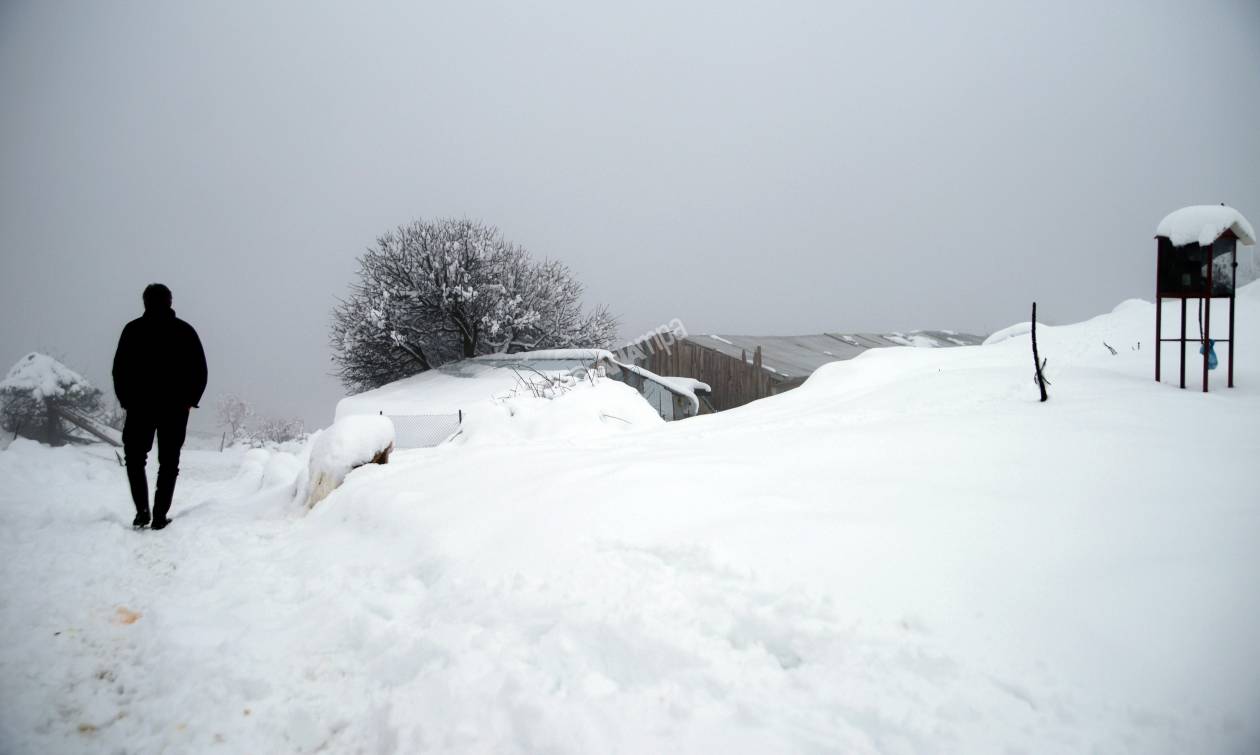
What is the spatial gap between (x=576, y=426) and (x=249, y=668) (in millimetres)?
5198

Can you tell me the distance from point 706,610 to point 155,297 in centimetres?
487

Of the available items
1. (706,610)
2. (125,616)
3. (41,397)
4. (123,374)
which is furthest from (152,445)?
(41,397)

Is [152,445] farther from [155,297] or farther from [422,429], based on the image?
[422,429]

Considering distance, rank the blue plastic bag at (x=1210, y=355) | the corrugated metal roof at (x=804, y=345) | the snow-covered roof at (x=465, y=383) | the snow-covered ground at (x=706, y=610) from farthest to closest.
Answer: the corrugated metal roof at (x=804, y=345)
the snow-covered roof at (x=465, y=383)
the blue plastic bag at (x=1210, y=355)
the snow-covered ground at (x=706, y=610)

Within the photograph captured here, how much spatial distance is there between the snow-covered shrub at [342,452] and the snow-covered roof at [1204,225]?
27.1ft

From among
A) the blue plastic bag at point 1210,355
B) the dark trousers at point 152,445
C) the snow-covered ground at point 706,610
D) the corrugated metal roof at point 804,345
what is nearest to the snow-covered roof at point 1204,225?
the blue plastic bag at point 1210,355

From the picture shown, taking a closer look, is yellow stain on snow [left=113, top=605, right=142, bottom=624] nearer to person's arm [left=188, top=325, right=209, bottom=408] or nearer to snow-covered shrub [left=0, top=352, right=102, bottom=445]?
person's arm [left=188, top=325, right=209, bottom=408]

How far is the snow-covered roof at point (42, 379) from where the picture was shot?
33.1 feet

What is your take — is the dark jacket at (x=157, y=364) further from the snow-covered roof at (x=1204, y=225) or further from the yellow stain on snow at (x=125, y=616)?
the snow-covered roof at (x=1204, y=225)

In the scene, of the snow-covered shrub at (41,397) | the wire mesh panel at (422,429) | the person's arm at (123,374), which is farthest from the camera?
the wire mesh panel at (422,429)

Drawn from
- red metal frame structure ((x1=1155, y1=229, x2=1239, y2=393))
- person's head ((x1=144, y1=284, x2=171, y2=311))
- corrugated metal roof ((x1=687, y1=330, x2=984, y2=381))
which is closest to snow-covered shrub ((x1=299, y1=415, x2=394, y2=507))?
person's head ((x1=144, y1=284, x2=171, y2=311))

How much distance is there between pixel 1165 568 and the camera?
6.31 feet

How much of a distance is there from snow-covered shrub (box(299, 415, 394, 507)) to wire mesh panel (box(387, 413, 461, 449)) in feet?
16.7

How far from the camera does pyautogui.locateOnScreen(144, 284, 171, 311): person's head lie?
4425 mm
